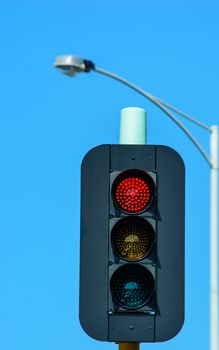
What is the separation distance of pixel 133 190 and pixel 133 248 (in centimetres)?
47

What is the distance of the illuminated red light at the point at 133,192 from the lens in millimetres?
4434

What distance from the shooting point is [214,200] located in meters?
5.14

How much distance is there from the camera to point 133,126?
5098 mm

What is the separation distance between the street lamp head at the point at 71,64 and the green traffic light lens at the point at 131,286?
5.35ft

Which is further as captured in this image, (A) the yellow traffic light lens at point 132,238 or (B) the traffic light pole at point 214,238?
(B) the traffic light pole at point 214,238

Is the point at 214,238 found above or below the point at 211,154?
below

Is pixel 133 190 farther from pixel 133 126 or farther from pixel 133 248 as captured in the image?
pixel 133 126

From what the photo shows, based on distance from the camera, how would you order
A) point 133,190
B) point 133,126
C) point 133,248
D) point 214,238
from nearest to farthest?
point 133,248 → point 133,190 → point 214,238 → point 133,126

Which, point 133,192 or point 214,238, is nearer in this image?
point 133,192

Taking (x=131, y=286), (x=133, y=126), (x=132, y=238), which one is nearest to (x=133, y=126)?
(x=133, y=126)

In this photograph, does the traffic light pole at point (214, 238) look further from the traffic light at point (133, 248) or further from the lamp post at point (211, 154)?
the traffic light at point (133, 248)

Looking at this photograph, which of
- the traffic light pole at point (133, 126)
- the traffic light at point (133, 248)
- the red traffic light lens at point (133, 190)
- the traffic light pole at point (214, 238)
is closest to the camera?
the traffic light at point (133, 248)

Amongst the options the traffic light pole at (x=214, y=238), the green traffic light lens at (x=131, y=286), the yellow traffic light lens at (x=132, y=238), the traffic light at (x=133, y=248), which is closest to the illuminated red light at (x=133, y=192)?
the traffic light at (x=133, y=248)

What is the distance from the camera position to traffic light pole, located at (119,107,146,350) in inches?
198
